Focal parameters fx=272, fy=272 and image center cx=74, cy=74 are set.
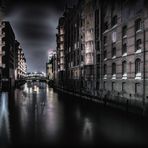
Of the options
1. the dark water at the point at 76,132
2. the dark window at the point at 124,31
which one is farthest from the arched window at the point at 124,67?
the dark water at the point at 76,132

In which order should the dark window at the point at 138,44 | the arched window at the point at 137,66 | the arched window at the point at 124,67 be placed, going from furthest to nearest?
1. the arched window at the point at 124,67
2. the arched window at the point at 137,66
3. the dark window at the point at 138,44

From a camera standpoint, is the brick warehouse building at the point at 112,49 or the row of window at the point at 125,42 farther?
the row of window at the point at 125,42

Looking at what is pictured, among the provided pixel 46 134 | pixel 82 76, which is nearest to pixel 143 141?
pixel 46 134

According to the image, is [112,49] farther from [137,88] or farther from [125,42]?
[137,88]

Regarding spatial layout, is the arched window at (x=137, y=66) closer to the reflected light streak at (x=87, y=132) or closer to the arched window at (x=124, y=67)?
the arched window at (x=124, y=67)

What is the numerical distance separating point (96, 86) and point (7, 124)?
3340 cm

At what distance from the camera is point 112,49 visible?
146ft

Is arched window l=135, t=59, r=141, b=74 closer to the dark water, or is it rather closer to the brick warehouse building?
the brick warehouse building

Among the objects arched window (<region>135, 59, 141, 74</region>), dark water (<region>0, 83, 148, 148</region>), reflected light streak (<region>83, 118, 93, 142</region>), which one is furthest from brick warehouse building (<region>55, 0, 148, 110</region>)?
reflected light streak (<region>83, 118, 93, 142</region>)

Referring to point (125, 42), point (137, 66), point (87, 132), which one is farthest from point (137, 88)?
point (87, 132)

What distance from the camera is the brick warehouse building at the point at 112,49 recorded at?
33781mm

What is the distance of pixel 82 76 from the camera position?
64438 mm

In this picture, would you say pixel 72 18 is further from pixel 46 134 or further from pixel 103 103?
pixel 46 134

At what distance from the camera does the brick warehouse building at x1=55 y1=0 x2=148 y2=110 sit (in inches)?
1330
